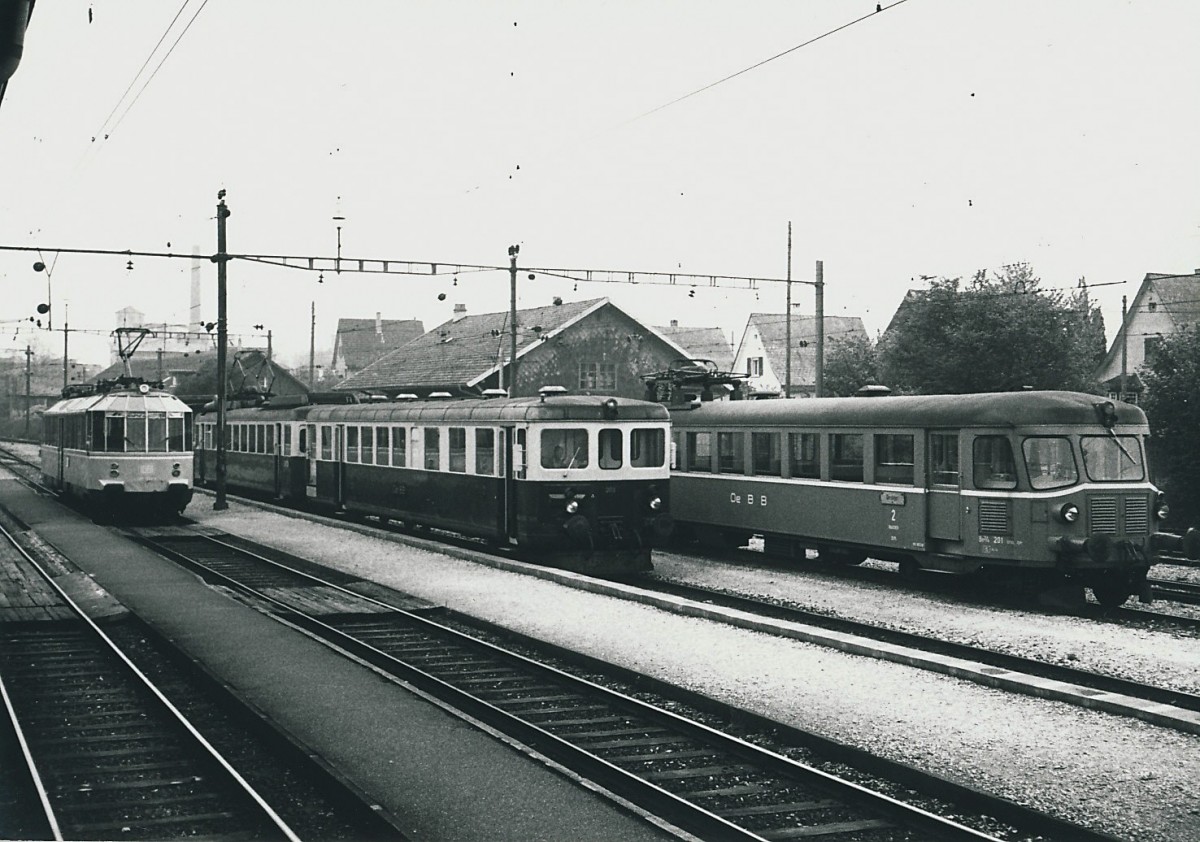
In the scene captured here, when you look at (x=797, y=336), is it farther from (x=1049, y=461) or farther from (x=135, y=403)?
(x=1049, y=461)

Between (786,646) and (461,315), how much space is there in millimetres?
48692

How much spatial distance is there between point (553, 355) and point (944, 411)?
31402 millimetres

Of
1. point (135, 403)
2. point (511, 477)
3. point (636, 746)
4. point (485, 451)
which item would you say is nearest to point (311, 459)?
point (135, 403)

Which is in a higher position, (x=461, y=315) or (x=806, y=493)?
(x=461, y=315)

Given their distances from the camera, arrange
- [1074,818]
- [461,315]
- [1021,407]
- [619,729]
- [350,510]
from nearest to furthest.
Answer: [1074,818] < [619,729] < [1021,407] < [350,510] < [461,315]

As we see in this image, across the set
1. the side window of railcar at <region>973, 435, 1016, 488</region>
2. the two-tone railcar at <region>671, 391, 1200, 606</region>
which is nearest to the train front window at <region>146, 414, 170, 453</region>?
the two-tone railcar at <region>671, 391, 1200, 606</region>

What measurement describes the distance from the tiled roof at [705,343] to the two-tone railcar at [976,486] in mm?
48696

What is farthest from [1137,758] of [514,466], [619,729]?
[514,466]

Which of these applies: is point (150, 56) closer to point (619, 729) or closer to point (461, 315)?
point (619, 729)

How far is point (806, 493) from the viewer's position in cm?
1833

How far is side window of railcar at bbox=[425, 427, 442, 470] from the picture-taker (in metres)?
21.2

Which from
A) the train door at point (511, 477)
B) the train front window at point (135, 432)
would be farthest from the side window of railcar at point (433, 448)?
the train front window at point (135, 432)

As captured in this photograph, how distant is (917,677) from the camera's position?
10.7 metres

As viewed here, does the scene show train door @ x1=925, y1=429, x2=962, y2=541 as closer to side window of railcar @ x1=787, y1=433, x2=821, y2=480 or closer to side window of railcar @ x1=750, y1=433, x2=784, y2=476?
side window of railcar @ x1=787, y1=433, x2=821, y2=480
